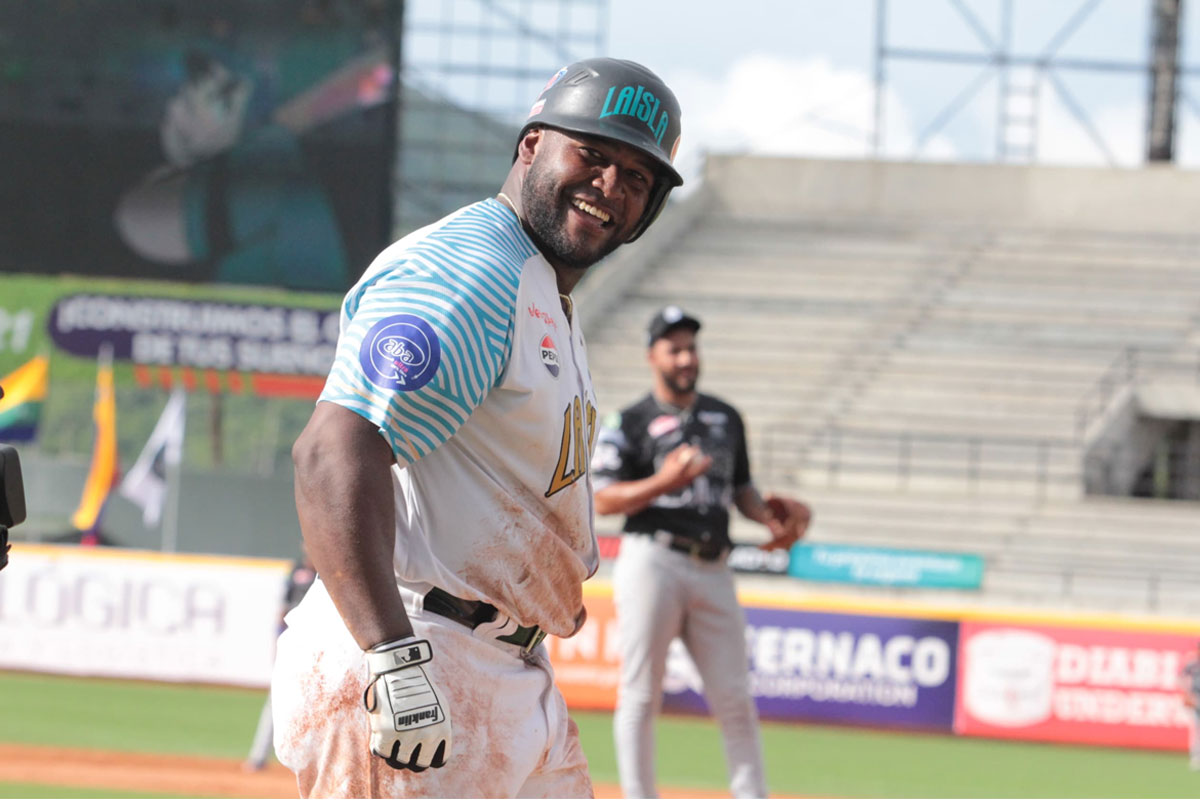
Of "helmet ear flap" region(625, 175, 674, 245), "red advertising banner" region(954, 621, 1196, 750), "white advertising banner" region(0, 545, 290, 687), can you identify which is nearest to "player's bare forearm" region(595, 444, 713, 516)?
"helmet ear flap" region(625, 175, 674, 245)

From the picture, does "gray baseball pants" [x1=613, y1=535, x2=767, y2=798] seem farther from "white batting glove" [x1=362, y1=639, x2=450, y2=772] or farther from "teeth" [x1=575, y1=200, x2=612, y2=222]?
"white batting glove" [x1=362, y1=639, x2=450, y2=772]

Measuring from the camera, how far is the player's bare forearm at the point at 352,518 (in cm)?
246

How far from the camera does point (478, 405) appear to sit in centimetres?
264

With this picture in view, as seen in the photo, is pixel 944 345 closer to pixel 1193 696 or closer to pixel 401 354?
pixel 1193 696

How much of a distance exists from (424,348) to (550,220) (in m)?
0.50

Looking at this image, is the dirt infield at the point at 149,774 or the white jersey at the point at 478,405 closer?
the white jersey at the point at 478,405

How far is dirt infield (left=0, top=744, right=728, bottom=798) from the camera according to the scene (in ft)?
28.0

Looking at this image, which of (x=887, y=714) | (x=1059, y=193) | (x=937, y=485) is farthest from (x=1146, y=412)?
(x=887, y=714)

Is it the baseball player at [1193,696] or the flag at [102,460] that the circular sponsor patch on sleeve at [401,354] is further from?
the flag at [102,460]

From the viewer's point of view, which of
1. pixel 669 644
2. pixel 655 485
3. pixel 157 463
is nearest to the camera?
pixel 655 485

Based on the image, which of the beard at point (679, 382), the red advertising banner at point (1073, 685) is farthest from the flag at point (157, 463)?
the beard at point (679, 382)

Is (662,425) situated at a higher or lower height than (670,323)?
lower

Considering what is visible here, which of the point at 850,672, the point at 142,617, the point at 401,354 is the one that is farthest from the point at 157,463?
the point at 401,354

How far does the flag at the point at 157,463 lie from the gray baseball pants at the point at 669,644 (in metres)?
12.9
